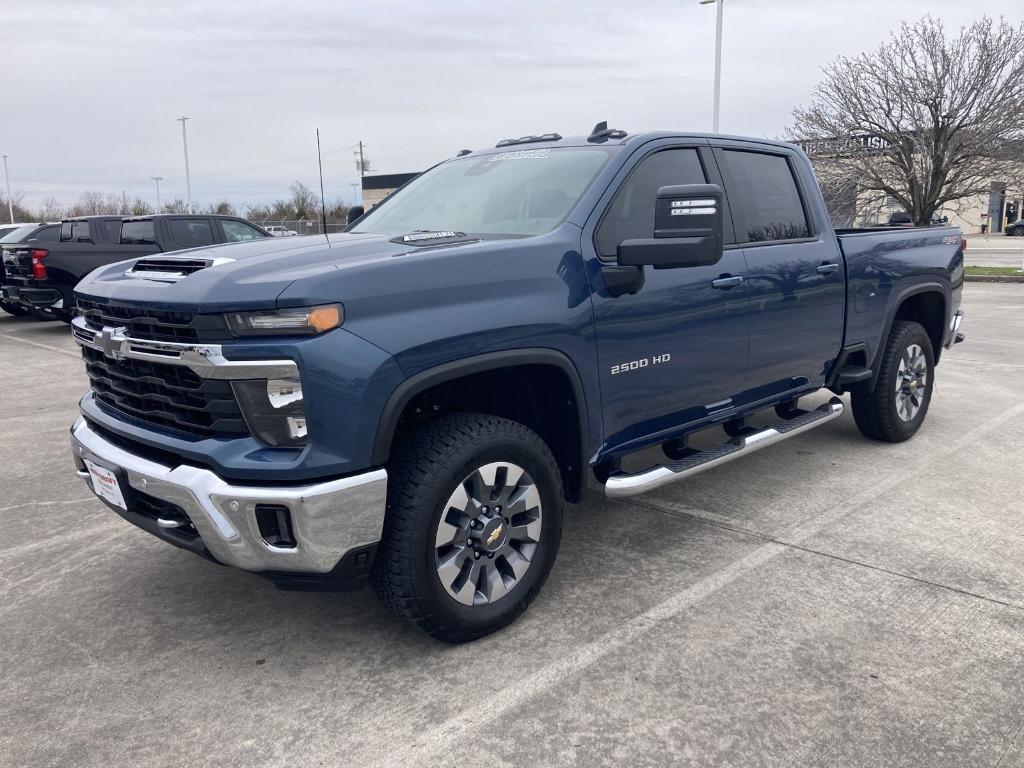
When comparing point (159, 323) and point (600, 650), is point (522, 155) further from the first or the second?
point (600, 650)

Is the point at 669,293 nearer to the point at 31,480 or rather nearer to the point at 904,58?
the point at 31,480

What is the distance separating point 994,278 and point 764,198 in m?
18.6

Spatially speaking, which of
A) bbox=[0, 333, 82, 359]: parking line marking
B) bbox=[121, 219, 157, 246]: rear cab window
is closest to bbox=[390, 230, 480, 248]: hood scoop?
bbox=[0, 333, 82, 359]: parking line marking

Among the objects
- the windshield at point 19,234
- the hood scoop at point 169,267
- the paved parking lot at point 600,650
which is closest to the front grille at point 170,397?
the hood scoop at point 169,267

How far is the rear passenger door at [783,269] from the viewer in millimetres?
4305

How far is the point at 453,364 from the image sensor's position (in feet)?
9.57

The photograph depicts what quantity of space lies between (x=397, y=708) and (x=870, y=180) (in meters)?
21.6

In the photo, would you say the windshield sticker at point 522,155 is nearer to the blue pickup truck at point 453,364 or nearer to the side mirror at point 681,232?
the blue pickup truck at point 453,364

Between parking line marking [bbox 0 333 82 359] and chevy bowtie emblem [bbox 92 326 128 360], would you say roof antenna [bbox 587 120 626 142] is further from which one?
parking line marking [bbox 0 333 82 359]

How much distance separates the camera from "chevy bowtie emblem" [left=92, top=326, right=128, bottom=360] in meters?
3.05

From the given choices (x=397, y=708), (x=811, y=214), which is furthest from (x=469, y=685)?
(x=811, y=214)

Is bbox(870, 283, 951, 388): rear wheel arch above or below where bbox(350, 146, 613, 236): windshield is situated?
below

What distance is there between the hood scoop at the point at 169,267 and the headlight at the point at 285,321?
0.42 metres

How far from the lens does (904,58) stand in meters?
20.3
